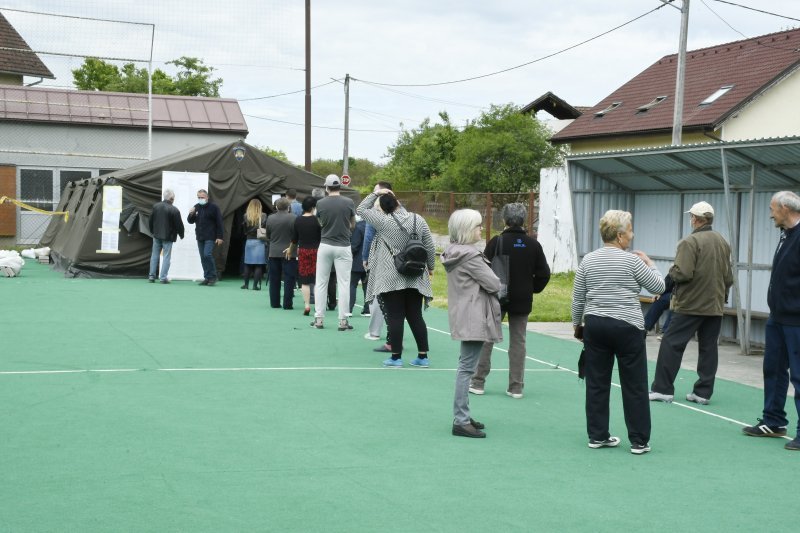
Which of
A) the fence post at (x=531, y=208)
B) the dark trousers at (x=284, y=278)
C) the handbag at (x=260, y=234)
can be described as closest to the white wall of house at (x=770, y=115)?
the fence post at (x=531, y=208)

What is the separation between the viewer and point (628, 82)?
124 ft

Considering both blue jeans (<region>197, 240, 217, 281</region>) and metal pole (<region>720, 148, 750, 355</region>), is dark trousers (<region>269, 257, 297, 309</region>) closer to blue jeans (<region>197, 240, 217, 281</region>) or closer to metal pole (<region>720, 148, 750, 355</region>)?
blue jeans (<region>197, 240, 217, 281</region>)

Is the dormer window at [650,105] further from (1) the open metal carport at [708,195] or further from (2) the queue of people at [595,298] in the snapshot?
(2) the queue of people at [595,298]

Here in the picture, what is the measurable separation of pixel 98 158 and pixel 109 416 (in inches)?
975

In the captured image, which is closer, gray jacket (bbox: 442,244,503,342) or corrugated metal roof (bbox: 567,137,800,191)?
gray jacket (bbox: 442,244,503,342)

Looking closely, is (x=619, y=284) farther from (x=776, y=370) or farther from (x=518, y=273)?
(x=518, y=273)

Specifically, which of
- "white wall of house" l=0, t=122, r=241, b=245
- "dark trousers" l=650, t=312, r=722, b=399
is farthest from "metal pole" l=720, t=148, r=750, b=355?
"white wall of house" l=0, t=122, r=241, b=245

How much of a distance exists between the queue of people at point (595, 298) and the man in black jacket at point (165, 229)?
7.97 meters

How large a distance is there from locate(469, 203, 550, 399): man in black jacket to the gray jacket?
113cm

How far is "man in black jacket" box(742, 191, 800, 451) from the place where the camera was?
701 cm

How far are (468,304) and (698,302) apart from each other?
8.23 feet

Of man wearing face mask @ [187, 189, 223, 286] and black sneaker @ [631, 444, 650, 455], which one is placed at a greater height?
man wearing face mask @ [187, 189, 223, 286]

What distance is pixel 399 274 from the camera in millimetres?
9789

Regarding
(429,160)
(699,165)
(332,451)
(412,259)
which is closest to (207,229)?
(699,165)
